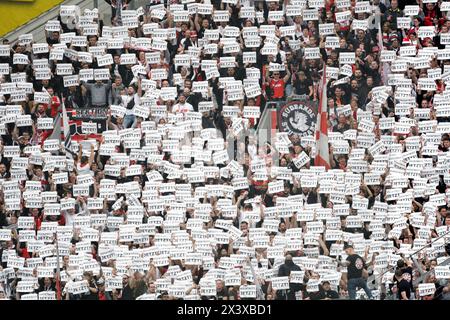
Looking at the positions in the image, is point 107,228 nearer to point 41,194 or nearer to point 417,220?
point 41,194

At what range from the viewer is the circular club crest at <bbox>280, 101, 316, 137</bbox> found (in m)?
27.1

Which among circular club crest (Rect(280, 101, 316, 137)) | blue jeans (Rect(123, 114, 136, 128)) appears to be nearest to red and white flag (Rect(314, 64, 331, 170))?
circular club crest (Rect(280, 101, 316, 137))

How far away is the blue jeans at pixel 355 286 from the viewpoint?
25.6 metres

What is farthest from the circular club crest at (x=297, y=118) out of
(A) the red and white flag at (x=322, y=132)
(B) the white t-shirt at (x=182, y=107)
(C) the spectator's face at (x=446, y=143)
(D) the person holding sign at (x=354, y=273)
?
(D) the person holding sign at (x=354, y=273)

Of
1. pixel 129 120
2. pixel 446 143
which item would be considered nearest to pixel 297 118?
pixel 446 143

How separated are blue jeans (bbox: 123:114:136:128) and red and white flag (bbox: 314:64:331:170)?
2346mm

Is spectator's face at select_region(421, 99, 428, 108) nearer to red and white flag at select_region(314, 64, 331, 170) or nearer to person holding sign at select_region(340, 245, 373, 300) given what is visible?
red and white flag at select_region(314, 64, 331, 170)

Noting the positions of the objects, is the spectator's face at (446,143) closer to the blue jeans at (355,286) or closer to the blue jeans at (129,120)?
the blue jeans at (355,286)

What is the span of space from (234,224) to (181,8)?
9.94 feet

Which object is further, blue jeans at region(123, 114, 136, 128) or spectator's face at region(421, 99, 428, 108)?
blue jeans at region(123, 114, 136, 128)

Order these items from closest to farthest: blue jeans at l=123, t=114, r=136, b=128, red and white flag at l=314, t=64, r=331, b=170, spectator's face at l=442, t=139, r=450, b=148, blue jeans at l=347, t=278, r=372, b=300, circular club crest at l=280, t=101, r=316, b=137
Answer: blue jeans at l=347, t=278, r=372, b=300 < spectator's face at l=442, t=139, r=450, b=148 < red and white flag at l=314, t=64, r=331, b=170 < circular club crest at l=280, t=101, r=316, b=137 < blue jeans at l=123, t=114, r=136, b=128

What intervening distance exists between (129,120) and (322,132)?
246 cm

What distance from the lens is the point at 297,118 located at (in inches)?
1067

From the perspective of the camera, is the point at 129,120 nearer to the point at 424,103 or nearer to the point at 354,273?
the point at 354,273
